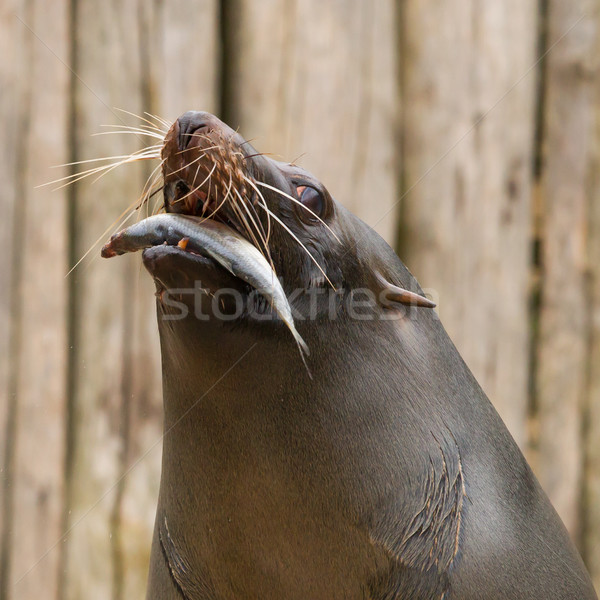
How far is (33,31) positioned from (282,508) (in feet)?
7.00

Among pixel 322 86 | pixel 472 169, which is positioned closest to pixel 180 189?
pixel 322 86

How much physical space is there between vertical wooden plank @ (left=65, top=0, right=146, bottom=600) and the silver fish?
1562 mm

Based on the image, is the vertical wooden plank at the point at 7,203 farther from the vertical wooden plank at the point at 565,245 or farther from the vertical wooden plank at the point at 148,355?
the vertical wooden plank at the point at 565,245

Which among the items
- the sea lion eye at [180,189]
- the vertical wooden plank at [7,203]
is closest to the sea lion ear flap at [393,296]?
the sea lion eye at [180,189]

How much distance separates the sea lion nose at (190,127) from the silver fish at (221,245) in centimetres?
14

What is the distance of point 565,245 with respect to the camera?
342 cm

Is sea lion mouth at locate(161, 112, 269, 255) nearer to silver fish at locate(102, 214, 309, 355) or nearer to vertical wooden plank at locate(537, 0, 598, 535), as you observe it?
silver fish at locate(102, 214, 309, 355)

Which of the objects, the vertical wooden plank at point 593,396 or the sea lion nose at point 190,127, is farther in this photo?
the vertical wooden plank at point 593,396

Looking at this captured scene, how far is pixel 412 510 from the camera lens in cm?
164

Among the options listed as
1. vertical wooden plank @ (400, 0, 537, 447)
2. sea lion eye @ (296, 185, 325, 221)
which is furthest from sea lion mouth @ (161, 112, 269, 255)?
vertical wooden plank @ (400, 0, 537, 447)

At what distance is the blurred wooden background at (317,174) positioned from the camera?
9.75ft

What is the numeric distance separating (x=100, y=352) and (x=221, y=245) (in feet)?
5.61

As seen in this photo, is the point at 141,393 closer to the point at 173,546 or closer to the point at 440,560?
the point at 173,546

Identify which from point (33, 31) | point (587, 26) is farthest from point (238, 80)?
point (587, 26)
